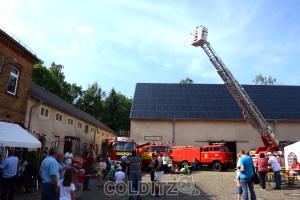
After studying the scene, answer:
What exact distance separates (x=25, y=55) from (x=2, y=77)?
287 cm

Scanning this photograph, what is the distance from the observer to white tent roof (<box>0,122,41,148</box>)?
411 inches

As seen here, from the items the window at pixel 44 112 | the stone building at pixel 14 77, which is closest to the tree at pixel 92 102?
the window at pixel 44 112

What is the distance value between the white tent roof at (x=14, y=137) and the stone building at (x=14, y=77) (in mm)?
4835

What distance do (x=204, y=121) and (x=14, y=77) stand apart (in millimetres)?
20247

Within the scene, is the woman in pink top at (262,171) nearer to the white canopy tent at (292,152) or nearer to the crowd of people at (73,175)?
the crowd of people at (73,175)

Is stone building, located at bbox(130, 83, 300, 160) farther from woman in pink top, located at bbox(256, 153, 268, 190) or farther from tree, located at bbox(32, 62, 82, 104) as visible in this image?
tree, located at bbox(32, 62, 82, 104)

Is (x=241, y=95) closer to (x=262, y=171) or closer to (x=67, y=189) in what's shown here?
(x=262, y=171)

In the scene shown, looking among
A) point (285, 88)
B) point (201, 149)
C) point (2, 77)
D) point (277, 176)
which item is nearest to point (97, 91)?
point (285, 88)

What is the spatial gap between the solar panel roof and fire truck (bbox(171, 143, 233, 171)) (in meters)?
6.19

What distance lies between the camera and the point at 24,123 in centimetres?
1870

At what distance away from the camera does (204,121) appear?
31859 millimetres

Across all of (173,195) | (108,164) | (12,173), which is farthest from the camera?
(108,164)

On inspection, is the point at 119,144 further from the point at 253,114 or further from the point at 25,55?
the point at 253,114

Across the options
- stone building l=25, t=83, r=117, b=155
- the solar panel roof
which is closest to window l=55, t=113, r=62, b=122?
stone building l=25, t=83, r=117, b=155
